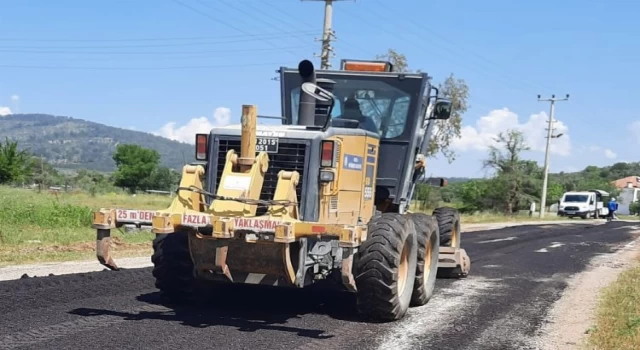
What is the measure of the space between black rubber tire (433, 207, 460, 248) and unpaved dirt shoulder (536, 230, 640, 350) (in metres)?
2.05

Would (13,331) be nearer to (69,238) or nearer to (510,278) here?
(510,278)

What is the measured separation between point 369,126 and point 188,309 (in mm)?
3456

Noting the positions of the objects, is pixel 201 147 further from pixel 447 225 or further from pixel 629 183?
pixel 629 183

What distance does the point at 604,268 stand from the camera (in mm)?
15875

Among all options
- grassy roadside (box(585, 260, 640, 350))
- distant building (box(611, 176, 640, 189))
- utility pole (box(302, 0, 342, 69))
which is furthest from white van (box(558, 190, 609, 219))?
distant building (box(611, 176, 640, 189))

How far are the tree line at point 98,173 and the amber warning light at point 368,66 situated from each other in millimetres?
50069

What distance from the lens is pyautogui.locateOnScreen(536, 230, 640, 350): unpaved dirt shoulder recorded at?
804 centimetres

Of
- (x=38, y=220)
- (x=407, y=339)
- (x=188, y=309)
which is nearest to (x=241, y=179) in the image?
(x=188, y=309)

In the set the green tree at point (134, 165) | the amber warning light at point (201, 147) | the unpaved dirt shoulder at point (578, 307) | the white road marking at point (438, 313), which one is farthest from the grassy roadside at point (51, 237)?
the green tree at point (134, 165)

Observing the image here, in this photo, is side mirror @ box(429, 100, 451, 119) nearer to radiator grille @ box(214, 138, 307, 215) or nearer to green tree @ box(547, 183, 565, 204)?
radiator grille @ box(214, 138, 307, 215)

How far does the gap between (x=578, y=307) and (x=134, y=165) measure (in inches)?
3722

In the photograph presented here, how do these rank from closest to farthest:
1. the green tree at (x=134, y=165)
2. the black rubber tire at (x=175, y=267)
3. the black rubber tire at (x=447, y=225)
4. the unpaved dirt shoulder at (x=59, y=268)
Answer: the black rubber tire at (x=175, y=267)
the unpaved dirt shoulder at (x=59, y=268)
the black rubber tire at (x=447, y=225)
the green tree at (x=134, y=165)

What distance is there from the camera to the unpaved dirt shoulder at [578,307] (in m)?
8.04

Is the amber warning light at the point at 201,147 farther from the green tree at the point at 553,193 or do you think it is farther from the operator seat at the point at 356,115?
the green tree at the point at 553,193
